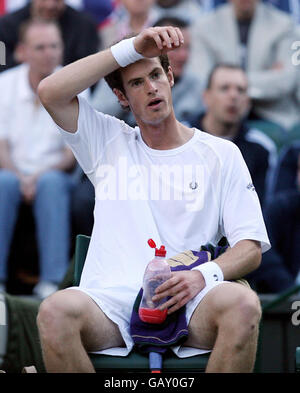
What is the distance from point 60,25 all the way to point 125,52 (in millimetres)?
2809

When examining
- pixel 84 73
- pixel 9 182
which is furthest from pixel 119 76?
pixel 9 182

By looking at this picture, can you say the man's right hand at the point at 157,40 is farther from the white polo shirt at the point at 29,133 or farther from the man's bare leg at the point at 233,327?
the white polo shirt at the point at 29,133

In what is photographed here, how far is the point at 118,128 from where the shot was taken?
3418 mm

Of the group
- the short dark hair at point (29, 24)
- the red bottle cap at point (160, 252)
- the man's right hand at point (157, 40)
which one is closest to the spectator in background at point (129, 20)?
the short dark hair at point (29, 24)

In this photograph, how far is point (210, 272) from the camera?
9.89ft

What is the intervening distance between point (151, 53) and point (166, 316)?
0.95 metres

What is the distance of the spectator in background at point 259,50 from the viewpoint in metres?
5.85

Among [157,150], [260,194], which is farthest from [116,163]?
[260,194]

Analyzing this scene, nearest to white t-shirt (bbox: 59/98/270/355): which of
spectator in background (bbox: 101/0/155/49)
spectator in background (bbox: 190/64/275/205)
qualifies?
spectator in background (bbox: 190/64/275/205)

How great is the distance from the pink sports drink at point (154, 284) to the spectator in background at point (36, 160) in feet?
7.32

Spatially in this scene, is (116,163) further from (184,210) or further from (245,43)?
(245,43)

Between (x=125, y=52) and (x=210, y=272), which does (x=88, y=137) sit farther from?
(x=210, y=272)

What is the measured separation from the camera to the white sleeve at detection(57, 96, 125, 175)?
3332 millimetres

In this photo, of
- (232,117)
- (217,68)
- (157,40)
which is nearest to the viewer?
(157,40)
